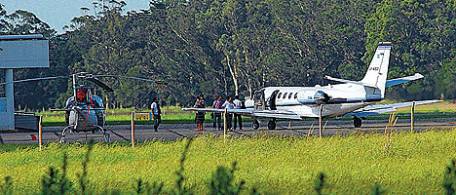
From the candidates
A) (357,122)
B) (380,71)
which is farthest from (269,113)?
(380,71)

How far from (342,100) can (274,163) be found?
21.8 meters

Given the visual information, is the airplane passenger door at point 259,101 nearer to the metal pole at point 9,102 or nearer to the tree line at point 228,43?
the metal pole at point 9,102

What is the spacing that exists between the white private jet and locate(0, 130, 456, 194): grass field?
13194mm

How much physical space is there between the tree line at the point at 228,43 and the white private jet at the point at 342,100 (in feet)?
136

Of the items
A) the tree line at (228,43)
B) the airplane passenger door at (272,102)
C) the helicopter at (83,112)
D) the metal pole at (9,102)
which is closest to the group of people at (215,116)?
the airplane passenger door at (272,102)

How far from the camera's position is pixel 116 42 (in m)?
102

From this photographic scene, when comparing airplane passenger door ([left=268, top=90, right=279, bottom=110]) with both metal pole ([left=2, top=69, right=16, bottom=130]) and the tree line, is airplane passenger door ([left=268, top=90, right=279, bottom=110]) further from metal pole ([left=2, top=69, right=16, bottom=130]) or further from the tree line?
the tree line

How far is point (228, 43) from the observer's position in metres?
100

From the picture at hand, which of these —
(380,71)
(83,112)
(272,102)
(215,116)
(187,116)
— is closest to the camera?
(83,112)

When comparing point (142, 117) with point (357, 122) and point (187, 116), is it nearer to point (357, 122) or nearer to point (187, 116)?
Result: point (187, 116)

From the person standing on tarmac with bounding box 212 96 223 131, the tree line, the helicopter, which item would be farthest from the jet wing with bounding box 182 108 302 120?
the tree line

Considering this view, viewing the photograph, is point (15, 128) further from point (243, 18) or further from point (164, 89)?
point (243, 18)

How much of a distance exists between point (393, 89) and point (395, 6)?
4788 cm

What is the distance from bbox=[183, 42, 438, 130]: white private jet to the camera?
43.2m
